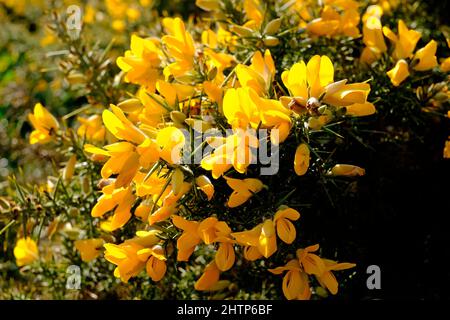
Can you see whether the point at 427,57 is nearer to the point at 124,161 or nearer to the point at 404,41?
the point at 404,41

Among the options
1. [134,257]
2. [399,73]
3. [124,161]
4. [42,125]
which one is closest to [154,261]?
[134,257]

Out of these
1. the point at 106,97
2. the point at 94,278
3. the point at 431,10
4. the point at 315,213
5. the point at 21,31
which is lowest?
the point at 94,278

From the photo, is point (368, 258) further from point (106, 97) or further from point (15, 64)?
point (15, 64)

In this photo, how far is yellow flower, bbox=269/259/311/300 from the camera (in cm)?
95

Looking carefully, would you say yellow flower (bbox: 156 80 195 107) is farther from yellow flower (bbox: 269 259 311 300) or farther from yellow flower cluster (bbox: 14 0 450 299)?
yellow flower (bbox: 269 259 311 300)

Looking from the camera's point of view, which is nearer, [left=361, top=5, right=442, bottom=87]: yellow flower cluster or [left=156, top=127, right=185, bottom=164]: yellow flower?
[left=156, top=127, right=185, bottom=164]: yellow flower

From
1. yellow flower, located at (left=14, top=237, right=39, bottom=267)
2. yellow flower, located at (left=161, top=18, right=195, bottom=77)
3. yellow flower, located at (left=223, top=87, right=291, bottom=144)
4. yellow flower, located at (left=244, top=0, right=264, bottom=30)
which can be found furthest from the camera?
yellow flower, located at (left=14, top=237, right=39, bottom=267)

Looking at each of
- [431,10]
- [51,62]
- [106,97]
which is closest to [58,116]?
[51,62]

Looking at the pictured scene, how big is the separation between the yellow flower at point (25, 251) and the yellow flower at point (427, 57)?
90 cm

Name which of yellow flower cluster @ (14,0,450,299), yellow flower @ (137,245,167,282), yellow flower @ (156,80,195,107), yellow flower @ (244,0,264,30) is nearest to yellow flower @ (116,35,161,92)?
yellow flower cluster @ (14,0,450,299)

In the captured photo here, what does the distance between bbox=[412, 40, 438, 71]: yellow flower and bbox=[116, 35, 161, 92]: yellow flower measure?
508mm

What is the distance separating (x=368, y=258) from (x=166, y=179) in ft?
1.69

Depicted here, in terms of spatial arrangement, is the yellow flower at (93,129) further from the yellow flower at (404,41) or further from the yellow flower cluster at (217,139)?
the yellow flower at (404,41)

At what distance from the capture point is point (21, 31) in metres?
2.47
